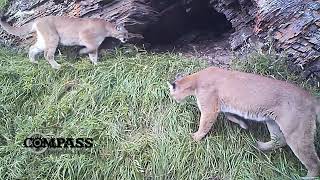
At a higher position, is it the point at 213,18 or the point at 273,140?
the point at 273,140

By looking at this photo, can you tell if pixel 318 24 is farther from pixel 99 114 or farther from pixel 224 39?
pixel 99 114

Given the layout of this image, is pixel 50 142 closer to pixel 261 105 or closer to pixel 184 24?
pixel 261 105

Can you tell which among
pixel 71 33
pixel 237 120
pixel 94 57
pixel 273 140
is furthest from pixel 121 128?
pixel 71 33

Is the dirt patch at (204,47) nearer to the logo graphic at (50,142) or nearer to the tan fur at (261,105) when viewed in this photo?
the tan fur at (261,105)

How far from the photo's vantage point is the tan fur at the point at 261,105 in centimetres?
562

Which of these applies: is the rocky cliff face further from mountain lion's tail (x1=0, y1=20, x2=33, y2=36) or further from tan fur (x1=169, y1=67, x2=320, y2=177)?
tan fur (x1=169, y1=67, x2=320, y2=177)

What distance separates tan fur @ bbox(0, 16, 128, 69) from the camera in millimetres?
7535

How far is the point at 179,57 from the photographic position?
749cm

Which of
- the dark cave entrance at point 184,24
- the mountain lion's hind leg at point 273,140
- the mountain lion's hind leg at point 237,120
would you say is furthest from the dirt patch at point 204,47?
the mountain lion's hind leg at point 273,140

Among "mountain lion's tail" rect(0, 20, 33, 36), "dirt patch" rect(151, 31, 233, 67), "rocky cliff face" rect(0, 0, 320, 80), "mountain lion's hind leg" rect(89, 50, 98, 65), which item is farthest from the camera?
"mountain lion's tail" rect(0, 20, 33, 36)

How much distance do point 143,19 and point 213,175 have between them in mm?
3109

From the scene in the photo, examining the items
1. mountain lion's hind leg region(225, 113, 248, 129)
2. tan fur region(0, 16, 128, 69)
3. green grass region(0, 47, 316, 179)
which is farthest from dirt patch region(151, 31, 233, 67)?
mountain lion's hind leg region(225, 113, 248, 129)

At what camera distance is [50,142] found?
20.3 ft

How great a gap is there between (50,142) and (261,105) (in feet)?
8.51
